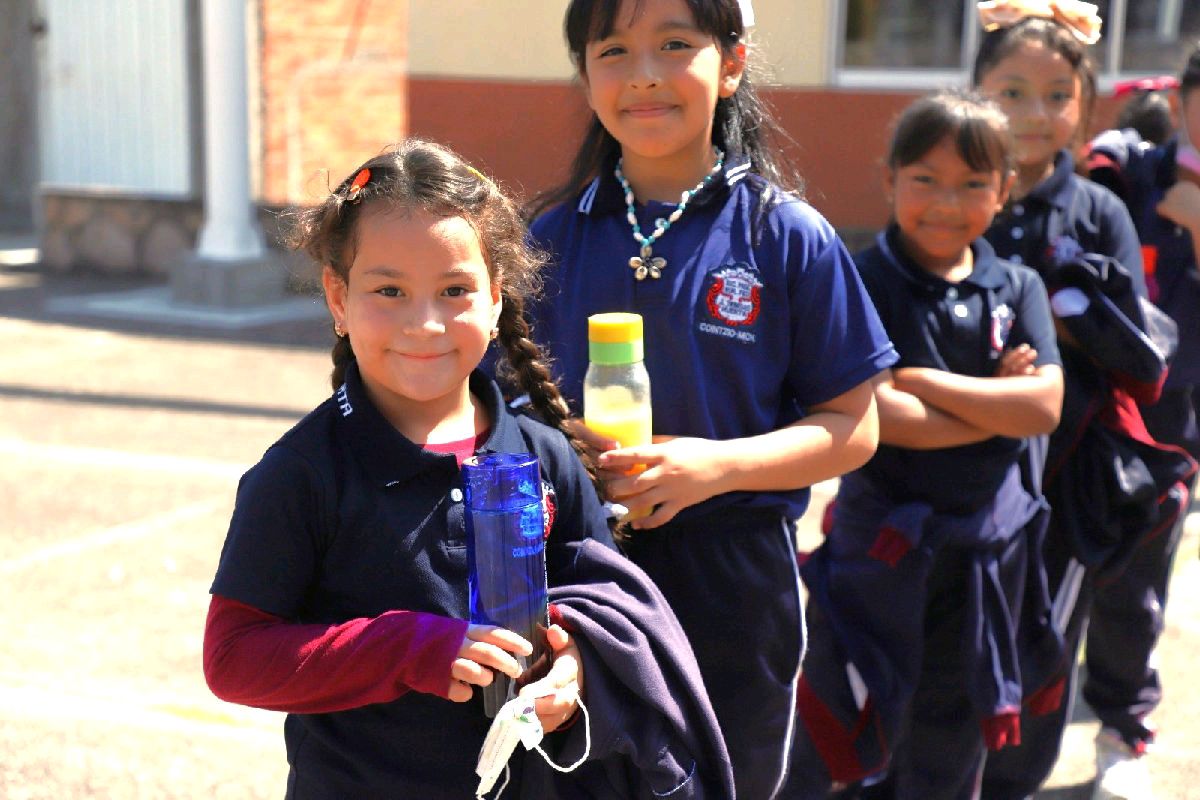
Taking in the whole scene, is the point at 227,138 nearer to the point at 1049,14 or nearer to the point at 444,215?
the point at 1049,14

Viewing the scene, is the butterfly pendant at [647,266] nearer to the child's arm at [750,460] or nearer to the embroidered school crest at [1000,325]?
the child's arm at [750,460]

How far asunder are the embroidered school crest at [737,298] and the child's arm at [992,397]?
63 centimetres

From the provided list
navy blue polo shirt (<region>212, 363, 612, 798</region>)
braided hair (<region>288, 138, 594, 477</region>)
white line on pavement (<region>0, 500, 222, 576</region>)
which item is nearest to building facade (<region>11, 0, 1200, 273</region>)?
white line on pavement (<region>0, 500, 222, 576</region>)

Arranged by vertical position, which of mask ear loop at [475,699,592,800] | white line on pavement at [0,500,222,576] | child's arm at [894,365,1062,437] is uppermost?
child's arm at [894,365,1062,437]

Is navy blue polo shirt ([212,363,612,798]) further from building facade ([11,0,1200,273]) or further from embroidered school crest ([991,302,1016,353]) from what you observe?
building facade ([11,0,1200,273])

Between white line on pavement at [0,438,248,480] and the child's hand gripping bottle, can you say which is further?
white line on pavement at [0,438,248,480]

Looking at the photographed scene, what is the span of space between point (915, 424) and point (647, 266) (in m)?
0.76

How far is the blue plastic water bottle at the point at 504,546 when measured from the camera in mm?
1903

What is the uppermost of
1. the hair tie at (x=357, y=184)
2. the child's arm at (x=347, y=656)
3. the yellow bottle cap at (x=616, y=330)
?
the hair tie at (x=357, y=184)

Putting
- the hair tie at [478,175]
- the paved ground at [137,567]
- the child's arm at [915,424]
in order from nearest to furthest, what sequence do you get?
the hair tie at [478,175] → the child's arm at [915,424] → the paved ground at [137,567]

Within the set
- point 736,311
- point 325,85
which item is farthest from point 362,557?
point 325,85

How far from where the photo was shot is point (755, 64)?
2715mm

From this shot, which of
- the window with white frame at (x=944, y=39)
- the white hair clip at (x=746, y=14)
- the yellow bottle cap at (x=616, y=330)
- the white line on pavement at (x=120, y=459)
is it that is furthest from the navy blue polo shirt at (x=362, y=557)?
the window with white frame at (x=944, y=39)

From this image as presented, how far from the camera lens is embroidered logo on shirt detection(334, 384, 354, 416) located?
2070mm
